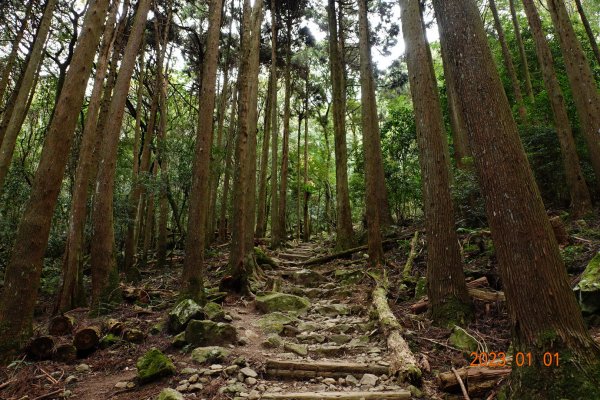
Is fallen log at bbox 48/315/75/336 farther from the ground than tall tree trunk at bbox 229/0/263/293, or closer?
closer

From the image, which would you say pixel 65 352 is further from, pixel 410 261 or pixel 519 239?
pixel 410 261

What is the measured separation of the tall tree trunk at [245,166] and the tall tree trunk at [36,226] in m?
4.31

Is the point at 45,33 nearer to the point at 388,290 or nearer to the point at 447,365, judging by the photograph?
the point at 388,290

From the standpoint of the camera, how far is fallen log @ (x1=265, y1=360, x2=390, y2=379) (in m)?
4.02

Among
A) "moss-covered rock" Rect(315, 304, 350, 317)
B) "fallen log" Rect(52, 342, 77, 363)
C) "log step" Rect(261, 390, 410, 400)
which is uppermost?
"moss-covered rock" Rect(315, 304, 350, 317)

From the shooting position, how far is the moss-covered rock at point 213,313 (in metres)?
5.93

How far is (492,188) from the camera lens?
3.15 metres

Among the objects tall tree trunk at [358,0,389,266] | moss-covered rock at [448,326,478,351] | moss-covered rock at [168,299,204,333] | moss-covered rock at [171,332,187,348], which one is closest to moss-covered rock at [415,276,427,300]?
moss-covered rock at [448,326,478,351]

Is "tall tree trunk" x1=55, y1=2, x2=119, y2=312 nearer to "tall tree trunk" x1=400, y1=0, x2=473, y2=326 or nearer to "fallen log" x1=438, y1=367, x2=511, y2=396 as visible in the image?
"tall tree trunk" x1=400, y1=0, x2=473, y2=326

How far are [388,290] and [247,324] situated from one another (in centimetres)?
306

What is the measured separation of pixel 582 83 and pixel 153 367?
36.8ft

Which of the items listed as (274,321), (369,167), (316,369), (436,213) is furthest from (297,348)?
(369,167)

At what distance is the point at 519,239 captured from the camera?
9.72ft
